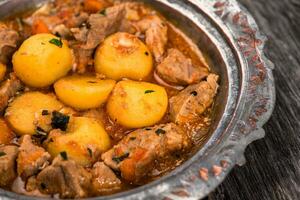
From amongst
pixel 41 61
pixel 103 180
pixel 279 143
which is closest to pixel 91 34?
pixel 41 61

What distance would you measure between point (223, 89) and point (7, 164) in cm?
135

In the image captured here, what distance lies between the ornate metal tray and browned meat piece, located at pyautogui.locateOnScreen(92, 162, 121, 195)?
23cm

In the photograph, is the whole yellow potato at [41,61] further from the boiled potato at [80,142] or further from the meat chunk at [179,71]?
the meat chunk at [179,71]

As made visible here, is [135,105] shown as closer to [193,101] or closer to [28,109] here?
[193,101]

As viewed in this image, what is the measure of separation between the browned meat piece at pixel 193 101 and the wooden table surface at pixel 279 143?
0.49m

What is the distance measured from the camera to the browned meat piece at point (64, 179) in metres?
2.37

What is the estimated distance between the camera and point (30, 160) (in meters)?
2.44

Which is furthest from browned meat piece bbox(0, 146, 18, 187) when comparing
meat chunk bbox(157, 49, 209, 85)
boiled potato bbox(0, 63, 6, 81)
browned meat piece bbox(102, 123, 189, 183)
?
meat chunk bbox(157, 49, 209, 85)

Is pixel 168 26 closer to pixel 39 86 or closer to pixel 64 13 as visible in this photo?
pixel 64 13

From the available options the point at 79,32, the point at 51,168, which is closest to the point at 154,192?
the point at 51,168

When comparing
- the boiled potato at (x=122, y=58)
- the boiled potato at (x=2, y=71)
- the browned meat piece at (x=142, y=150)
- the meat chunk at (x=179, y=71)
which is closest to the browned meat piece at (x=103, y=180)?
the browned meat piece at (x=142, y=150)

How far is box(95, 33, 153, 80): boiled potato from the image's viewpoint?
2938mm

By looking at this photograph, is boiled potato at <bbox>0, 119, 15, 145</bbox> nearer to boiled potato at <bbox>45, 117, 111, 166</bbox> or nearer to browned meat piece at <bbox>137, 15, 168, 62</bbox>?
boiled potato at <bbox>45, 117, 111, 166</bbox>

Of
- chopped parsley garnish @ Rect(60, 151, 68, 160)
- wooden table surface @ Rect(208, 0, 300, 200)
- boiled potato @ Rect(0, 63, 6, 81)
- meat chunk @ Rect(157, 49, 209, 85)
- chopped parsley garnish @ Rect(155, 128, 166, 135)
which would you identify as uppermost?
meat chunk @ Rect(157, 49, 209, 85)
